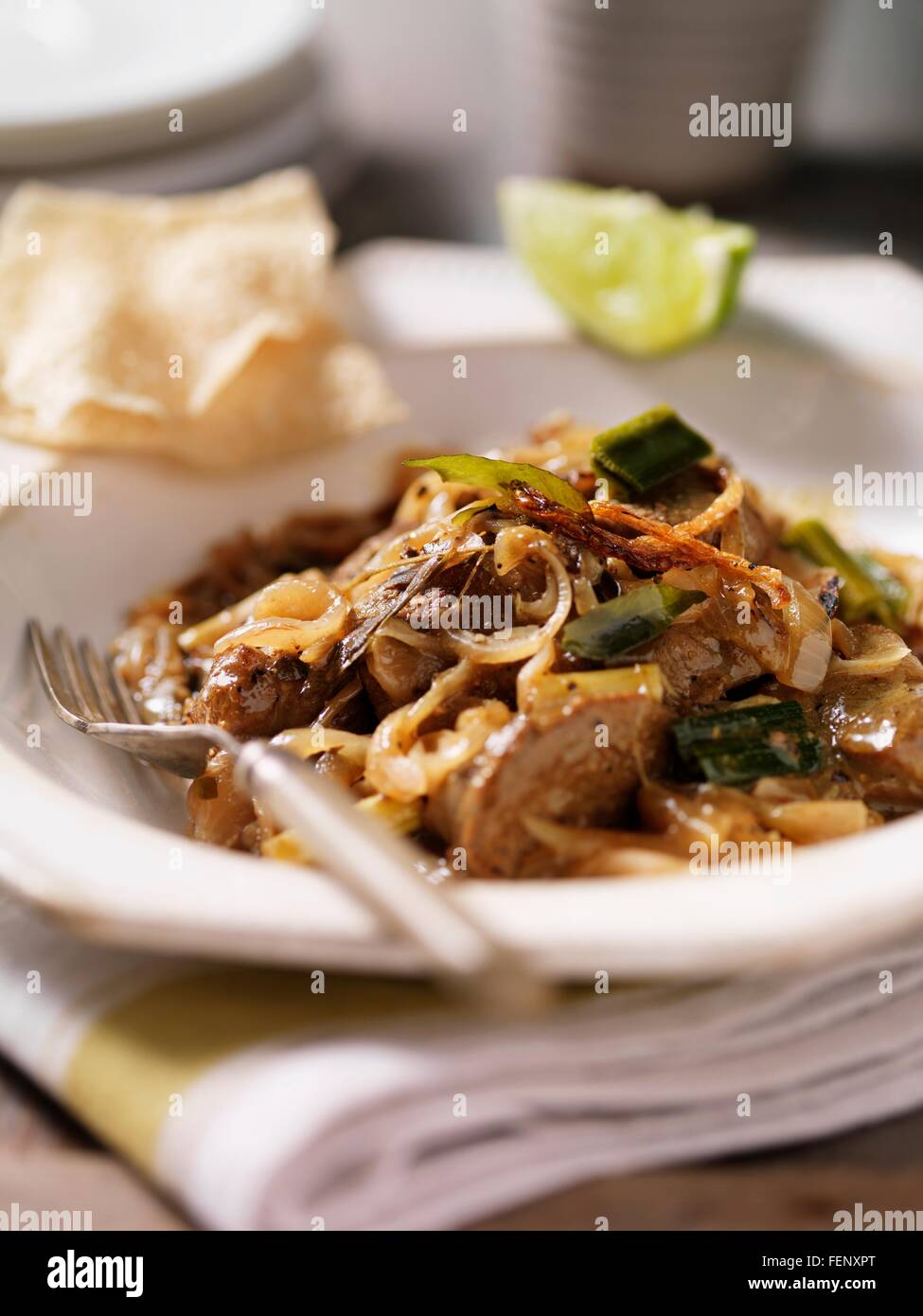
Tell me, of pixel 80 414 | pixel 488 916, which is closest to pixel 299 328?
pixel 80 414

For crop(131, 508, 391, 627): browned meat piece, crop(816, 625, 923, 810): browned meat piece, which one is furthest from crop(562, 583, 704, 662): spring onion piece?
crop(131, 508, 391, 627): browned meat piece

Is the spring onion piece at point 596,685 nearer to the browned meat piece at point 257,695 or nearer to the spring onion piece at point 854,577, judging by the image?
the browned meat piece at point 257,695

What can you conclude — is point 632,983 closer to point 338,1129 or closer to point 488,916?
point 488,916

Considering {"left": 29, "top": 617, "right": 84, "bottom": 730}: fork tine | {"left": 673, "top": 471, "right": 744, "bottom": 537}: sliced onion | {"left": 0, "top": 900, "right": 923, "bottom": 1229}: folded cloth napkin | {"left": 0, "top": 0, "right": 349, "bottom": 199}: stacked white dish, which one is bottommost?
{"left": 0, "top": 900, "right": 923, "bottom": 1229}: folded cloth napkin

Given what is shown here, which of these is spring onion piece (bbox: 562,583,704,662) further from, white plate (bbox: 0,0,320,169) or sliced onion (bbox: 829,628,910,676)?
white plate (bbox: 0,0,320,169)

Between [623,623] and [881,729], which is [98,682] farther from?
[881,729]

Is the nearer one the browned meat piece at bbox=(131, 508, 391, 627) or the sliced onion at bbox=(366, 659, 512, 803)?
the sliced onion at bbox=(366, 659, 512, 803)

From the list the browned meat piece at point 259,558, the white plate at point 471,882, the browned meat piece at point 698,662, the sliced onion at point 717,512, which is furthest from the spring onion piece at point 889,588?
the browned meat piece at point 259,558
